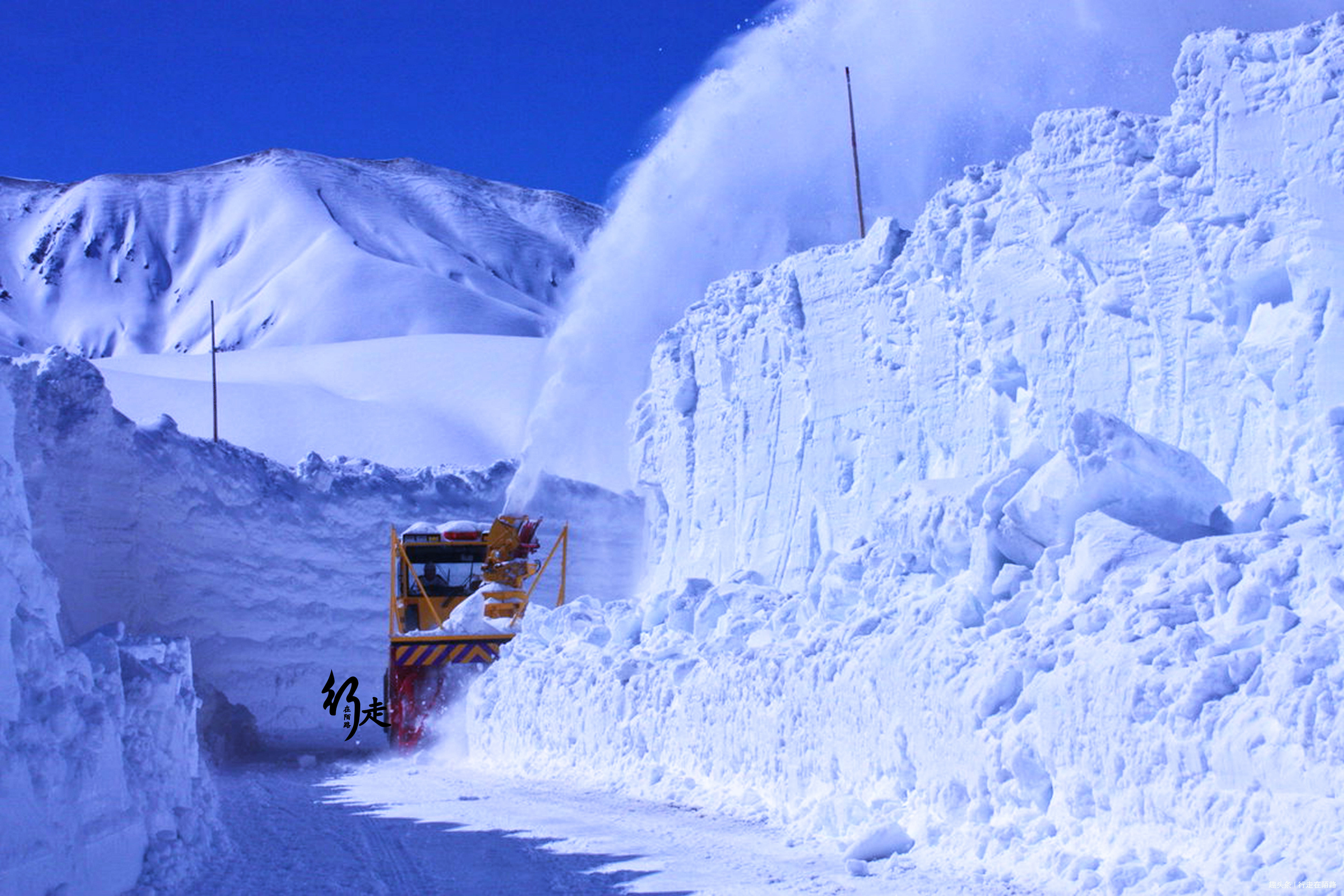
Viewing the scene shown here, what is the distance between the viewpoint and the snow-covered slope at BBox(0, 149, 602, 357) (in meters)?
96.3

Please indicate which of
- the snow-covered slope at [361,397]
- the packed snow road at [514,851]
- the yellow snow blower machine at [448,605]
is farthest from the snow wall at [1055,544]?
the snow-covered slope at [361,397]

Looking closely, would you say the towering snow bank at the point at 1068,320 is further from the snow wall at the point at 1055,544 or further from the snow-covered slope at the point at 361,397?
the snow-covered slope at the point at 361,397

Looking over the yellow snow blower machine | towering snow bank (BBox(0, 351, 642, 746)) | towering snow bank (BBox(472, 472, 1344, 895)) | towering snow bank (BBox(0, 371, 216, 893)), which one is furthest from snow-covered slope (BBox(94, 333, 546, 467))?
towering snow bank (BBox(0, 371, 216, 893))

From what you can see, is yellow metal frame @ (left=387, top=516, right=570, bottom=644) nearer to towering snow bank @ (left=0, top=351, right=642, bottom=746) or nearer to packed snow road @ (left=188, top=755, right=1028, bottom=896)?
towering snow bank @ (left=0, top=351, right=642, bottom=746)

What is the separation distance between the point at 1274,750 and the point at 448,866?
164 inches

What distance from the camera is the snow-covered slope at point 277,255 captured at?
96312 millimetres

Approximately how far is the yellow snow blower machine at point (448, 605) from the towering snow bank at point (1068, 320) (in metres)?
→ 3.12

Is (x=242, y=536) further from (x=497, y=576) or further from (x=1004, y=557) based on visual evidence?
(x=1004, y=557)

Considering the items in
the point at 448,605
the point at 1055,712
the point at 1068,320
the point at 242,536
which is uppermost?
the point at 242,536

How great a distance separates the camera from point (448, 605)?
17.7 meters

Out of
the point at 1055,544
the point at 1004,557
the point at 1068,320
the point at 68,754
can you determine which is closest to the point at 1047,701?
the point at 1055,544

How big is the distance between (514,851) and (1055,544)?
11.3ft

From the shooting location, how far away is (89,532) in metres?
18.9

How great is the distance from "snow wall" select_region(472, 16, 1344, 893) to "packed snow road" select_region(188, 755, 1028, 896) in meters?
0.37
